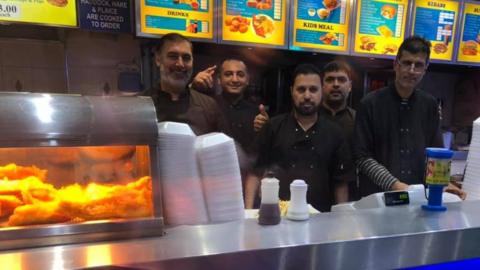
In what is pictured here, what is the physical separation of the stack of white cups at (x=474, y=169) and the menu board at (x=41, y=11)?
8.74 feet

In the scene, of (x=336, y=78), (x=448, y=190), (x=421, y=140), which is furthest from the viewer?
(x=336, y=78)

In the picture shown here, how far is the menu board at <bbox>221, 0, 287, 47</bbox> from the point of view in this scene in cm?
292

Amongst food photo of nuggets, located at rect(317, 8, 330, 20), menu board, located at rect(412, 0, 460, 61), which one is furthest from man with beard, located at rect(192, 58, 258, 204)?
menu board, located at rect(412, 0, 460, 61)

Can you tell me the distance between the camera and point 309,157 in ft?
6.31

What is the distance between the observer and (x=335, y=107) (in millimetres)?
2473

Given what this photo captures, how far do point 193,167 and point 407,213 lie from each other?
740mm

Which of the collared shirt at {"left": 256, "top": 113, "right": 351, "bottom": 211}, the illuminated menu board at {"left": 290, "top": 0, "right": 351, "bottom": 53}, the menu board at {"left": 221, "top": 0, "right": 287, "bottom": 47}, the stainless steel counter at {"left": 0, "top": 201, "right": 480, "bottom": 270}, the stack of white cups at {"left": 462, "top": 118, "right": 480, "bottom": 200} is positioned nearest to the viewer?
the stainless steel counter at {"left": 0, "top": 201, "right": 480, "bottom": 270}

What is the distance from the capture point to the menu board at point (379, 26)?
3.38m

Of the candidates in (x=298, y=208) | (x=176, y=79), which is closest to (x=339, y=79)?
(x=176, y=79)

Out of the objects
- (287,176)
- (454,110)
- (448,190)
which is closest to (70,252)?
(287,176)

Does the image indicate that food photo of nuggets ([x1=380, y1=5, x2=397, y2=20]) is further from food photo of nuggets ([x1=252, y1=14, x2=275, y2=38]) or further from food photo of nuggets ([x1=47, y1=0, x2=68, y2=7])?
food photo of nuggets ([x1=47, y1=0, x2=68, y2=7])

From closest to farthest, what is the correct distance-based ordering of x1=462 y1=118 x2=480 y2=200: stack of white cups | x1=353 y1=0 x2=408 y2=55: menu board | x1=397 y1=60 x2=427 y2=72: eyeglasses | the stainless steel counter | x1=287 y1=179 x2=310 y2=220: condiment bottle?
the stainless steel counter, x1=287 y1=179 x2=310 y2=220: condiment bottle, x1=462 y1=118 x2=480 y2=200: stack of white cups, x1=397 y1=60 x2=427 y2=72: eyeglasses, x1=353 y1=0 x2=408 y2=55: menu board

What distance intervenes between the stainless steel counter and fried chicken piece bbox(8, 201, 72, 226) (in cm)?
8

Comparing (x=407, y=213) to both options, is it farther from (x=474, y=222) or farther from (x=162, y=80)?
(x=162, y=80)
